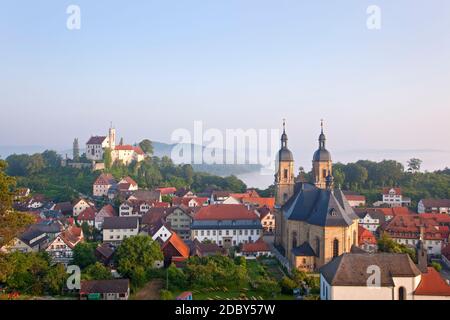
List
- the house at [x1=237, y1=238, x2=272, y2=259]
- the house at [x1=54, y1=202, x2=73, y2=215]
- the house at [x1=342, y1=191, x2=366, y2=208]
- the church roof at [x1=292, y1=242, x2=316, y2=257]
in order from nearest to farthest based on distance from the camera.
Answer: the church roof at [x1=292, y1=242, x2=316, y2=257], the house at [x1=237, y1=238, x2=272, y2=259], the house at [x1=54, y1=202, x2=73, y2=215], the house at [x1=342, y1=191, x2=366, y2=208]

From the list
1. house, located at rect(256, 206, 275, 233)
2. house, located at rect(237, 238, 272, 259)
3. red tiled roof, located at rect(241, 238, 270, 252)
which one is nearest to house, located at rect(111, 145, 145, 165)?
house, located at rect(256, 206, 275, 233)

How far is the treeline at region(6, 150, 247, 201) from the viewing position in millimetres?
67625

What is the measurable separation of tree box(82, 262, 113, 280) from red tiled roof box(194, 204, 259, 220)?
15343mm

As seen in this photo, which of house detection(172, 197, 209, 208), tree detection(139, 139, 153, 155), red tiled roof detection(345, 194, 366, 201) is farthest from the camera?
tree detection(139, 139, 153, 155)

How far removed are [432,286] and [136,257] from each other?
18.1m

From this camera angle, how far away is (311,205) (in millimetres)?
34656

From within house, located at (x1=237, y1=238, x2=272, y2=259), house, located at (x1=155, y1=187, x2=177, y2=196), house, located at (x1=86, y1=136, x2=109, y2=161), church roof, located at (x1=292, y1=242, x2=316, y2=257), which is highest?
house, located at (x1=86, y1=136, x2=109, y2=161)

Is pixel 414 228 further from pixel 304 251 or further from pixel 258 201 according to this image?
pixel 258 201

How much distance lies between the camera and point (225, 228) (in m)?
43.2

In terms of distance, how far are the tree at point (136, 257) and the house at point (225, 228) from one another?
11925mm

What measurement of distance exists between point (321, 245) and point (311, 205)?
13.1 feet

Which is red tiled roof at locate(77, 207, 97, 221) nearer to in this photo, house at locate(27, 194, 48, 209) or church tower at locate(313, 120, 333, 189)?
house at locate(27, 194, 48, 209)
